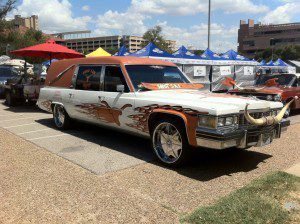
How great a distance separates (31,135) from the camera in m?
7.91

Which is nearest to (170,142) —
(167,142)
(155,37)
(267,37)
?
(167,142)

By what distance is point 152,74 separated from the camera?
6.49 m

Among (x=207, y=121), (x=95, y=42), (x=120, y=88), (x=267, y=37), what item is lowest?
(x=207, y=121)

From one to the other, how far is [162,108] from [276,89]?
6.11 m

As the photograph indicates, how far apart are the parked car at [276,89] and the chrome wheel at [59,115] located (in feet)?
16.3

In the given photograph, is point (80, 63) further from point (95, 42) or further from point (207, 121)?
point (95, 42)

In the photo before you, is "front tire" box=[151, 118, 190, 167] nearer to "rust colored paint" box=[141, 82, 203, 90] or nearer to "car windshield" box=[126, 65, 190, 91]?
"rust colored paint" box=[141, 82, 203, 90]

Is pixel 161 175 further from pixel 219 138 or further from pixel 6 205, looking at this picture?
pixel 6 205

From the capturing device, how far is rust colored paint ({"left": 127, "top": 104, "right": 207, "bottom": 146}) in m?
4.86

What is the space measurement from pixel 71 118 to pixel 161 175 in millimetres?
3780

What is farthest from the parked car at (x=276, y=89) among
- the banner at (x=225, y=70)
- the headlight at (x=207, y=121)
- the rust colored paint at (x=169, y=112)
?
the banner at (x=225, y=70)

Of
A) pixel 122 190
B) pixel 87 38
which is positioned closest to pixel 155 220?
pixel 122 190

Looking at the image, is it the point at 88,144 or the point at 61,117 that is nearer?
the point at 88,144

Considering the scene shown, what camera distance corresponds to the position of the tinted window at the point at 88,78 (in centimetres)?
691
